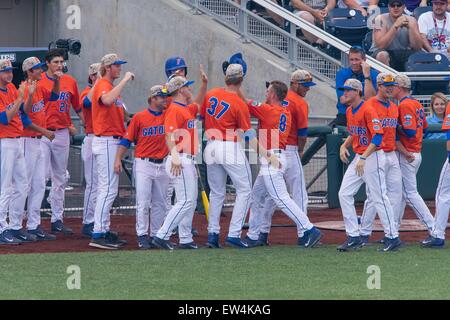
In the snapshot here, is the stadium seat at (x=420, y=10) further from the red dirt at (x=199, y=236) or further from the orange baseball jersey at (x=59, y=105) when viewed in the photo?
the orange baseball jersey at (x=59, y=105)

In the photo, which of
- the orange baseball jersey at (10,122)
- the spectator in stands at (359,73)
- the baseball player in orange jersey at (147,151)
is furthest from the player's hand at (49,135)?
the spectator in stands at (359,73)

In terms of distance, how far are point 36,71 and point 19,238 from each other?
1726 millimetres

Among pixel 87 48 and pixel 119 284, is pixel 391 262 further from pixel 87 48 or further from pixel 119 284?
pixel 87 48

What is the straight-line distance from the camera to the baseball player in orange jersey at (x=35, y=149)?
11.5 m

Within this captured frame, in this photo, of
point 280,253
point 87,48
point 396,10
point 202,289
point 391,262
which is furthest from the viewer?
point 87,48

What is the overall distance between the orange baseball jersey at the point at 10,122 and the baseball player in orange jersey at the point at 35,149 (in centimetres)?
22

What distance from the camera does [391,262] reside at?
32.6 feet

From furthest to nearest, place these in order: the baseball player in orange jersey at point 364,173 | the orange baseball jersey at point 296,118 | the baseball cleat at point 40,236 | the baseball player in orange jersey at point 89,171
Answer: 1. the baseball player in orange jersey at point 89,171
2. the baseball cleat at point 40,236
3. the orange baseball jersey at point 296,118
4. the baseball player in orange jersey at point 364,173

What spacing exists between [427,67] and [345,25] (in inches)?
66.5

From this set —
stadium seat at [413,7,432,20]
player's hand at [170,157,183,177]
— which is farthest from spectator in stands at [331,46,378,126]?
stadium seat at [413,7,432,20]

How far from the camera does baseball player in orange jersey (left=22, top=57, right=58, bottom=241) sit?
37.6 feet

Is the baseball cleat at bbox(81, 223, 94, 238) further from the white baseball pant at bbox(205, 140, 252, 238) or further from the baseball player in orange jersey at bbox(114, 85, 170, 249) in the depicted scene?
the white baseball pant at bbox(205, 140, 252, 238)

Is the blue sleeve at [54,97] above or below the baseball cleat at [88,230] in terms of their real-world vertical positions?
above

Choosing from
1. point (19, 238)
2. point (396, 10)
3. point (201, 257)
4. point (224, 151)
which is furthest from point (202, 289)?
point (396, 10)
